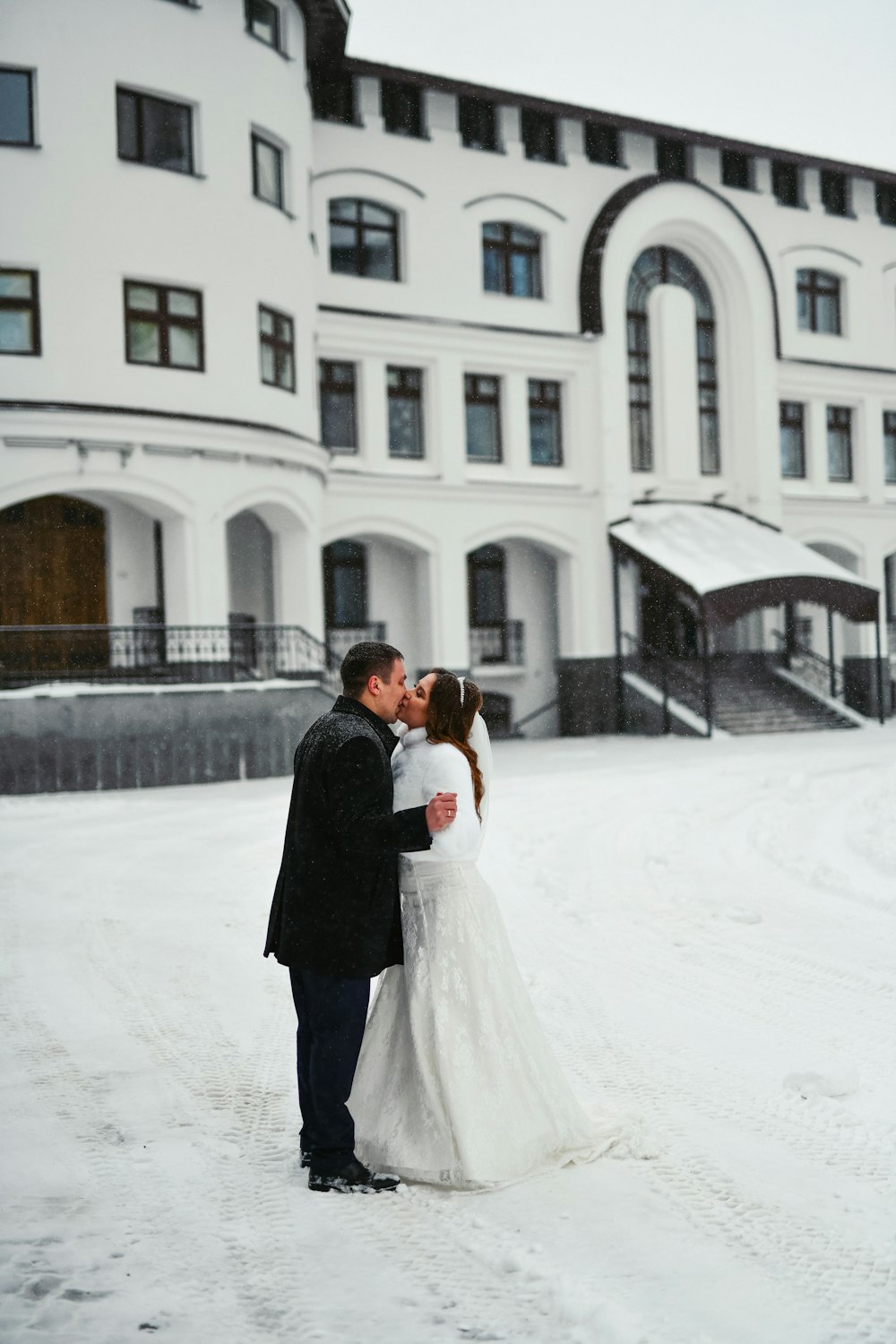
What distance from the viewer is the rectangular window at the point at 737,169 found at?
30156mm

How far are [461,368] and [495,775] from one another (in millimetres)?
11172

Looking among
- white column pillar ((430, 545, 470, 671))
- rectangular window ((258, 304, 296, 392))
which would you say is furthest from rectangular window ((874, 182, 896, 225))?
rectangular window ((258, 304, 296, 392))

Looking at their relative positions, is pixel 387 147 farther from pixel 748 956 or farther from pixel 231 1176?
pixel 231 1176

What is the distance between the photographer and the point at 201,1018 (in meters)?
6.33

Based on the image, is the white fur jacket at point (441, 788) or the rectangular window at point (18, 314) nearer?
the white fur jacket at point (441, 788)

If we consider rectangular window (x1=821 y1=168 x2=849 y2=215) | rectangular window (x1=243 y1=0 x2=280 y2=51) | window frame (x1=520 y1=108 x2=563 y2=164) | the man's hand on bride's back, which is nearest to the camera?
the man's hand on bride's back

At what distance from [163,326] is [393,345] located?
6.69 m

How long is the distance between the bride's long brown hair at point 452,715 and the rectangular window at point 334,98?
23307mm

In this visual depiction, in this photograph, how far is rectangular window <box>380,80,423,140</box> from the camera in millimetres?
25688

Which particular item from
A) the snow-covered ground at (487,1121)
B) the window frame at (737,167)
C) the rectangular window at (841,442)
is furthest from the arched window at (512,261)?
the snow-covered ground at (487,1121)

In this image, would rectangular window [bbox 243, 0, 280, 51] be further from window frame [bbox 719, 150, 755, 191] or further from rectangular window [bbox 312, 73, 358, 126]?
window frame [bbox 719, 150, 755, 191]

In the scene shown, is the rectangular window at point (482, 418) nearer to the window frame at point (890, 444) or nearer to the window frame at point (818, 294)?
the window frame at point (818, 294)

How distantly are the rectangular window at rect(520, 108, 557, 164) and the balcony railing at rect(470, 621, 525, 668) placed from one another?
992 cm

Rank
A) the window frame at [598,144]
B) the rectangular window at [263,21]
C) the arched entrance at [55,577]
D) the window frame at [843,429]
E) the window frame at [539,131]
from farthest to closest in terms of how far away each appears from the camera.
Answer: the window frame at [843,429] → the window frame at [598,144] → the window frame at [539,131] → the rectangular window at [263,21] → the arched entrance at [55,577]
